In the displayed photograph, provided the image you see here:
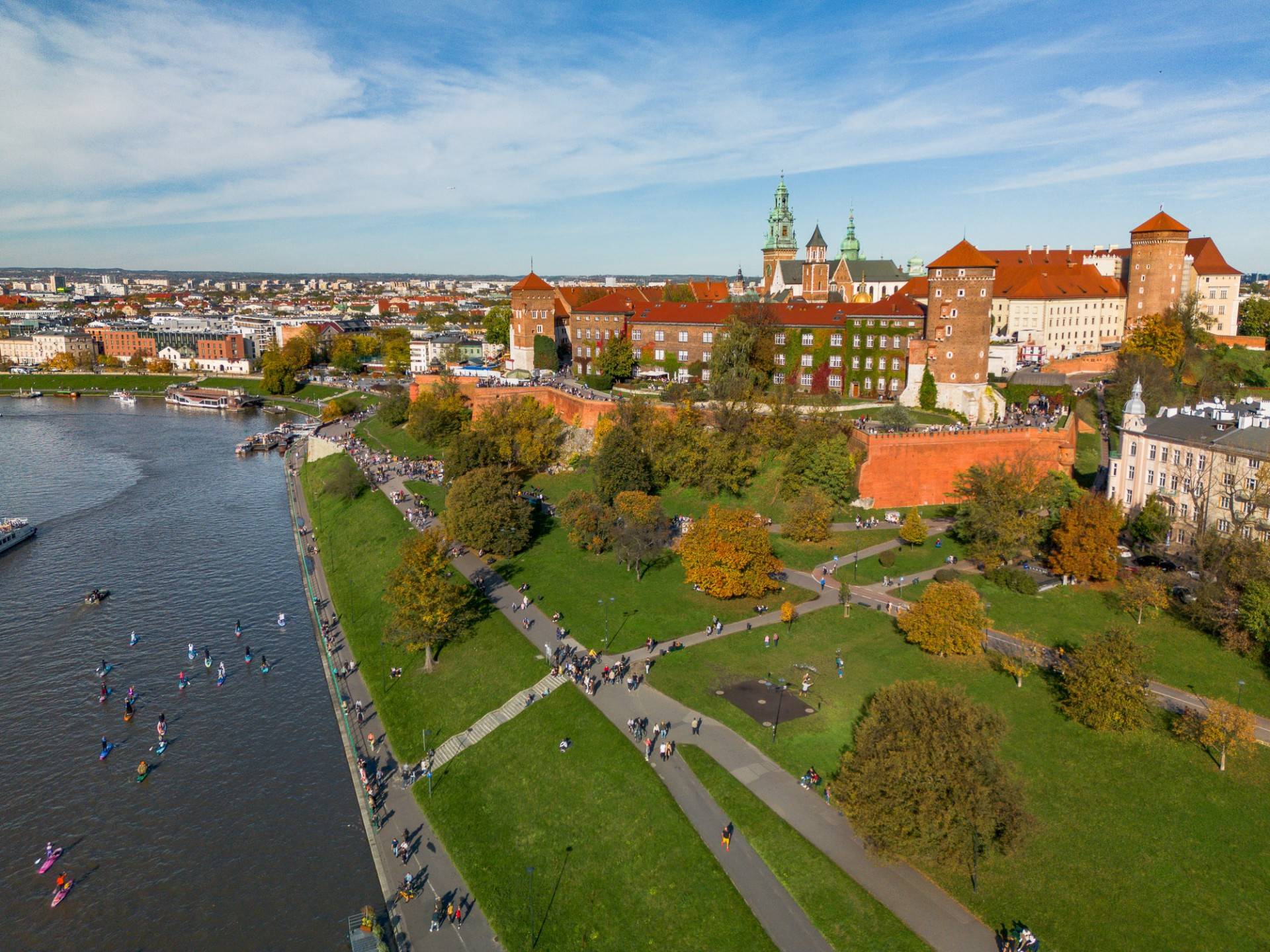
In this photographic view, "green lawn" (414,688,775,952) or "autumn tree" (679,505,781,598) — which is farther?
"autumn tree" (679,505,781,598)

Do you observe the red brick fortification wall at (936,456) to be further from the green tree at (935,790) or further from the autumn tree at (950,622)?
the green tree at (935,790)

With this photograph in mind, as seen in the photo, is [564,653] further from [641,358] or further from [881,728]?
[641,358]

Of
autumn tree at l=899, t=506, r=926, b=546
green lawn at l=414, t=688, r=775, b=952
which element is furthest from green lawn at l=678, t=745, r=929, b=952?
autumn tree at l=899, t=506, r=926, b=546

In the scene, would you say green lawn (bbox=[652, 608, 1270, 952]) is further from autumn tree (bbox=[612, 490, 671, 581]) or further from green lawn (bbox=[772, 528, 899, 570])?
green lawn (bbox=[772, 528, 899, 570])

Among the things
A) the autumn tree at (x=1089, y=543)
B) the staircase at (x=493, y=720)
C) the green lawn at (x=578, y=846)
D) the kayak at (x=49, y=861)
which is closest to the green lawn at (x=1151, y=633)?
the autumn tree at (x=1089, y=543)

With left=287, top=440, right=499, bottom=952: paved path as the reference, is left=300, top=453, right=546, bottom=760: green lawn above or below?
above

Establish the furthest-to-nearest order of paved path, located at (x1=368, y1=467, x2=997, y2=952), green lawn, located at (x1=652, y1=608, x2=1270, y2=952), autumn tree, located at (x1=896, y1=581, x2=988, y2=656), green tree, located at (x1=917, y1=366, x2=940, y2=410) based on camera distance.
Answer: green tree, located at (x1=917, y1=366, x2=940, y2=410), autumn tree, located at (x1=896, y1=581, x2=988, y2=656), green lawn, located at (x1=652, y1=608, x2=1270, y2=952), paved path, located at (x1=368, y1=467, x2=997, y2=952)

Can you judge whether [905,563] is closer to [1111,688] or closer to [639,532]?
[639,532]
